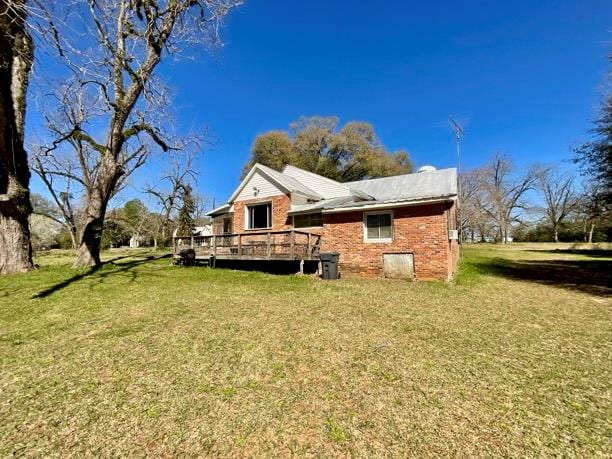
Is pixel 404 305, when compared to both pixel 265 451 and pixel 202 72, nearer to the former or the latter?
pixel 265 451

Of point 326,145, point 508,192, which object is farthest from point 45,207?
point 508,192

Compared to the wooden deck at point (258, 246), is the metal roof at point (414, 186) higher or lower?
higher

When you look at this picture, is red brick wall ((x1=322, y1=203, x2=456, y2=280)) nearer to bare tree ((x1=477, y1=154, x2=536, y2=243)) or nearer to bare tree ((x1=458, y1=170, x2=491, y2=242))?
bare tree ((x1=458, y1=170, x2=491, y2=242))

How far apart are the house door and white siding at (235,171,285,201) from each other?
6.71m

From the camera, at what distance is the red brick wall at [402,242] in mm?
10320

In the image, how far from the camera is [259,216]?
16.5 m

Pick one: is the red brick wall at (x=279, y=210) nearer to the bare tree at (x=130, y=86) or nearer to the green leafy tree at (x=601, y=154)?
the bare tree at (x=130, y=86)

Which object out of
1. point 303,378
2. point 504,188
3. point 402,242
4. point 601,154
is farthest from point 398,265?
point 504,188

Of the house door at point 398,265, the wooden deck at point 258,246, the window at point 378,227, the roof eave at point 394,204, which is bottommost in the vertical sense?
the house door at point 398,265

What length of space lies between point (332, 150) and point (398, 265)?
25971 mm

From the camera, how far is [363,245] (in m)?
11.9

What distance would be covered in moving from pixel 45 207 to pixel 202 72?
46.9 meters

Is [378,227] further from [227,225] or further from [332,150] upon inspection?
[332,150]

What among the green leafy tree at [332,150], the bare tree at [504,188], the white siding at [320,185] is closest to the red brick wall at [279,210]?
the white siding at [320,185]
